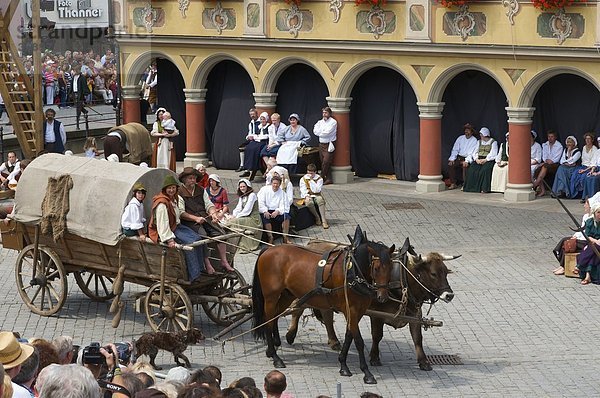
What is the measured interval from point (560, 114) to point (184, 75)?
8.28 m

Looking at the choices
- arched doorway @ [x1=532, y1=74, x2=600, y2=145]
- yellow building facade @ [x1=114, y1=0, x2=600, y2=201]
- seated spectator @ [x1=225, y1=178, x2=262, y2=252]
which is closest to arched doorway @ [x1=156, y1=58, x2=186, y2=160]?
yellow building facade @ [x1=114, y1=0, x2=600, y2=201]

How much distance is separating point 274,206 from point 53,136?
7805 millimetres

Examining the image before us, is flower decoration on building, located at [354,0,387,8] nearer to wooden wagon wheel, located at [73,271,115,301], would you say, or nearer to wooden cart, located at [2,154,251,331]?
wooden wagon wheel, located at [73,271,115,301]

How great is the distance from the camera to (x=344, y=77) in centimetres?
2855

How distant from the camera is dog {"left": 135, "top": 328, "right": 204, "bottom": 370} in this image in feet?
48.6

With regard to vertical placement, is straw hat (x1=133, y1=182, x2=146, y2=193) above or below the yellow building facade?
below

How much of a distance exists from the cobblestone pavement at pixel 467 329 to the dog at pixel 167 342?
57 centimetres

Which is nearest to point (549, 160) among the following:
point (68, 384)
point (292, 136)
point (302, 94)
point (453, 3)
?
point (453, 3)

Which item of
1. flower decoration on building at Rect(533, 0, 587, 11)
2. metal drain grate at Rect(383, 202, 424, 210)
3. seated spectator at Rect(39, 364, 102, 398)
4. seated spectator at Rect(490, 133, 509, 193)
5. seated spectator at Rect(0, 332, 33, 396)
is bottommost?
metal drain grate at Rect(383, 202, 424, 210)

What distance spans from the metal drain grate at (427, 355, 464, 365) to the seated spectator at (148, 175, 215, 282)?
2.70 meters

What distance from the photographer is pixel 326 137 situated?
2848 cm

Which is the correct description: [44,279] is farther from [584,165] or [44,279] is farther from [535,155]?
[535,155]

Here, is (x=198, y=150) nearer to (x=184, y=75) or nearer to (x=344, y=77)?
(x=184, y=75)

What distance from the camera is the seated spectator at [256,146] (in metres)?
28.5
